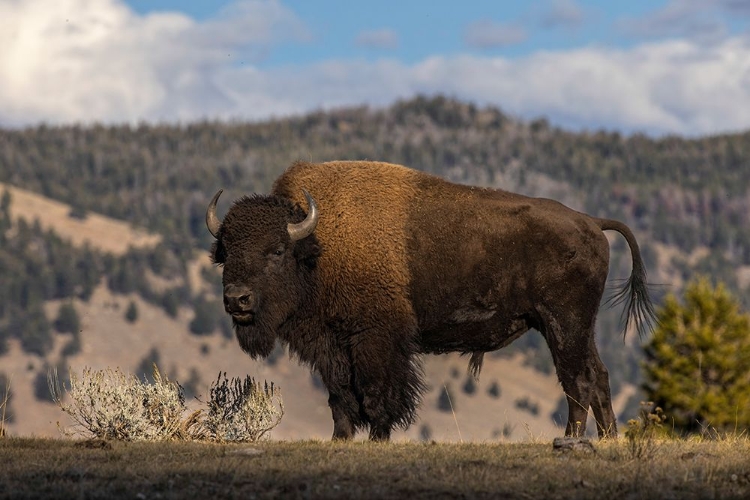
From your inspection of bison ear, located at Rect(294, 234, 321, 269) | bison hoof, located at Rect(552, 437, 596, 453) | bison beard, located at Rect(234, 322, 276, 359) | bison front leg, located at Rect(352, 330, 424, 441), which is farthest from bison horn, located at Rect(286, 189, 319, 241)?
bison hoof, located at Rect(552, 437, 596, 453)

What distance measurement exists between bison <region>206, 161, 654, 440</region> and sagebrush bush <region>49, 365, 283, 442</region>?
0.57 m

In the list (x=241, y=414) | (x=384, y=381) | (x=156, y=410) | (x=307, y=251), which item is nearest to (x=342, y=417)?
(x=384, y=381)

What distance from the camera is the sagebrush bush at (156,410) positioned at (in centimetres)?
1158

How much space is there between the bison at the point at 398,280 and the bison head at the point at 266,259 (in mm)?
13

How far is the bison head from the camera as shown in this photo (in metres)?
11.9

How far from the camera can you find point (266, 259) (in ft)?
39.6

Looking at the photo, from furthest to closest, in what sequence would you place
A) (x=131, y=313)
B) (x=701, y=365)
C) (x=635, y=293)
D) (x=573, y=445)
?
(x=131, y=313) < (x=701, y=365) < (x=635, y=293) < (x=573, y=445)

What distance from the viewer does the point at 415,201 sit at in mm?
12664

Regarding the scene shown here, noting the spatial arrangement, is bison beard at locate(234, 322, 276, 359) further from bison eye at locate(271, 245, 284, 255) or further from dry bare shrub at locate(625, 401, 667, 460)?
dry bare shrub at locate(625, 401, 667, 460)

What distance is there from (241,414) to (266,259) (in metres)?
1.60

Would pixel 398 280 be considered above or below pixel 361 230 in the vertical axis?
below

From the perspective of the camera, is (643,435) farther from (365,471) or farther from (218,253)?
(218,253)

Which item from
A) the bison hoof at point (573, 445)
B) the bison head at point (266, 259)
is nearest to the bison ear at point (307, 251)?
the bison head at point (266, 259)

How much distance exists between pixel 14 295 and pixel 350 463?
14989cm
